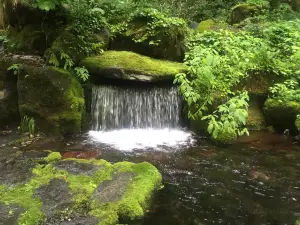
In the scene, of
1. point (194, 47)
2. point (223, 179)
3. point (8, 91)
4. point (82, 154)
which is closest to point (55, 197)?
point (82, 154)

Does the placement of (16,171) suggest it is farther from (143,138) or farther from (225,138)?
(225,138)

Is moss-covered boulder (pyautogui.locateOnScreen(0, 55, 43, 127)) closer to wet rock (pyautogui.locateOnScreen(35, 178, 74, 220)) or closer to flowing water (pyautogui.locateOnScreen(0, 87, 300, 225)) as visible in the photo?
flowing water (pyautogui.locateOnScreen(0, 87, 300, 225))

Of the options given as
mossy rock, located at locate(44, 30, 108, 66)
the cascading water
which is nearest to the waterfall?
the cascading water

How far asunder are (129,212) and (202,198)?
1.41 m

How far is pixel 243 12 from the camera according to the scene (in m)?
15.9

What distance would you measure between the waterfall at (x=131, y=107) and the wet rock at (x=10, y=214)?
4.49m

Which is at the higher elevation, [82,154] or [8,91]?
[8,91]

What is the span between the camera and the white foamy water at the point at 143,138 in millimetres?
7889

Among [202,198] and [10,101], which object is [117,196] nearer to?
[202,198]

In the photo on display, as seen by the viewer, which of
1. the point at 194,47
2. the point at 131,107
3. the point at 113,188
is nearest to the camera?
the point at 113,188

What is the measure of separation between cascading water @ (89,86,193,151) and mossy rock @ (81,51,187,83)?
0.47m

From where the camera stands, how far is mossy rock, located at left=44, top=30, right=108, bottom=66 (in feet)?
28.9

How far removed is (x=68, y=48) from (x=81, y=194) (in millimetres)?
5111

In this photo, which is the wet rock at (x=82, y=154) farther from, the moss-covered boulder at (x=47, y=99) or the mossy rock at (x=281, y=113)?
the mossy rock at (x=281, y=113)
